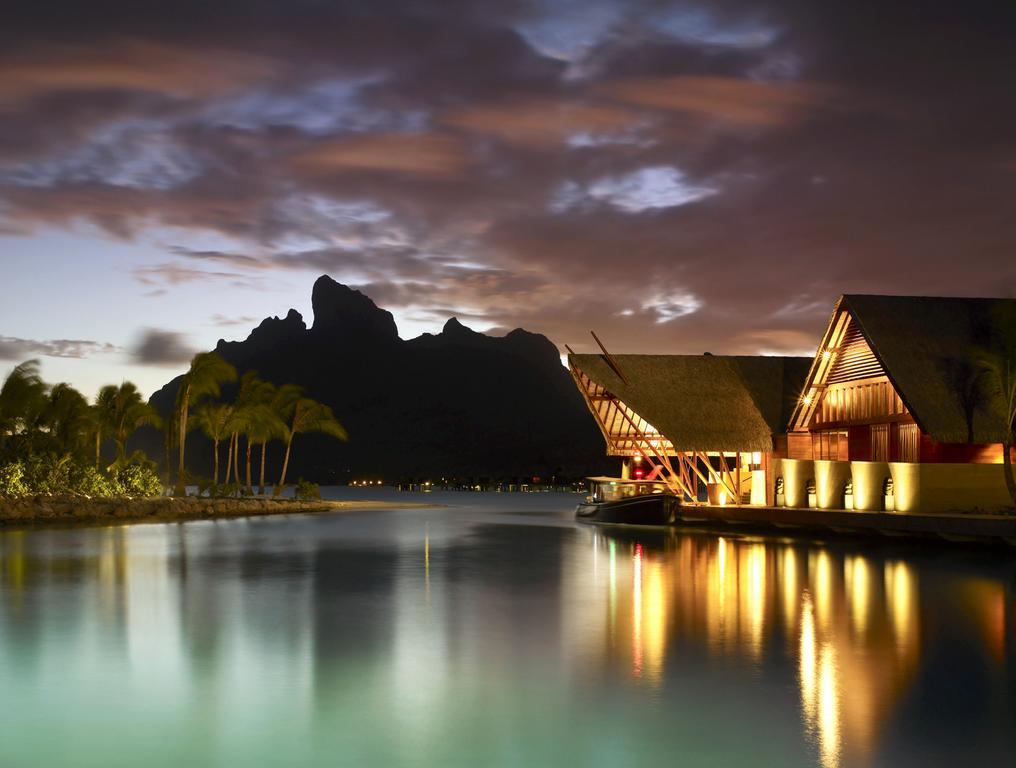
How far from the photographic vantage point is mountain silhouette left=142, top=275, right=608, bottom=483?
175 m

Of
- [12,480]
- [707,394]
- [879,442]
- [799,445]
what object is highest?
[707,394]

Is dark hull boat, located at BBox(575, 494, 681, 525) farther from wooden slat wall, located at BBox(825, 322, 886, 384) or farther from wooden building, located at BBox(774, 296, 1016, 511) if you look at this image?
wooden slat wall, located at BBox(825, 322, 886, 384)

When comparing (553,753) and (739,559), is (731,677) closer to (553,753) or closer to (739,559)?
(553,753)

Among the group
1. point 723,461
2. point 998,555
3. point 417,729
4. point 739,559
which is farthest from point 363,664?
point 723,461

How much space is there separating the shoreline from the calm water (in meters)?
18.4

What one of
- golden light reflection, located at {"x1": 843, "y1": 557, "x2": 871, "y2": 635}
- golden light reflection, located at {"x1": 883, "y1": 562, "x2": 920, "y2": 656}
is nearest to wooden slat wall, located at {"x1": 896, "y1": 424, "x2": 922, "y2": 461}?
golden light reflection, located at {"x1": 843, "y1": 557, "x2": 871, "y2": 635}

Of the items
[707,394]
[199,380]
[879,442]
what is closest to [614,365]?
[707,394]

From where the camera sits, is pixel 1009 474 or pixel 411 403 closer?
pixel 1009 474

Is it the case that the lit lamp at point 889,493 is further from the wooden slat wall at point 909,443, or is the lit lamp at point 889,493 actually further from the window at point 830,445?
the window at point 830,445

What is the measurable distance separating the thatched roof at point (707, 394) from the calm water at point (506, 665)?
20846 millimetres

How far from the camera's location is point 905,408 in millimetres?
37594

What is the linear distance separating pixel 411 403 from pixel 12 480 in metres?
133

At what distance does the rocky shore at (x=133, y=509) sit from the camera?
43.7m

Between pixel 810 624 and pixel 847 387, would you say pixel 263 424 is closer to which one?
pixel 847 387
